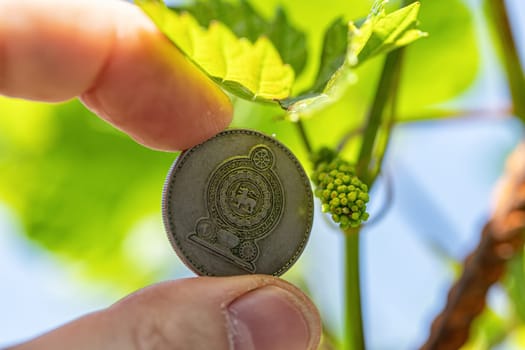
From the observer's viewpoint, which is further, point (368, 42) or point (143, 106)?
point (143, 106)

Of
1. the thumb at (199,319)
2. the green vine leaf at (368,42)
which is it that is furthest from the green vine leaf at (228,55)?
the thumb at (199,319)

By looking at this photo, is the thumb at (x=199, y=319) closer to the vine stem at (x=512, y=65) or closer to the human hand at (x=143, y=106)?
the human hand at (x=143, y=106)

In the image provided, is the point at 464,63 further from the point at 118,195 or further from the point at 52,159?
the point at 52,159

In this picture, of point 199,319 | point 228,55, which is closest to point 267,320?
point 199,319

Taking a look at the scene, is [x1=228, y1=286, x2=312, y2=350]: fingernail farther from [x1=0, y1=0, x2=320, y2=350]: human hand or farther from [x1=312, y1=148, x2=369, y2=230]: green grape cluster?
[x1=312, y1=148, x2=369, y2=230]: green grape cluster

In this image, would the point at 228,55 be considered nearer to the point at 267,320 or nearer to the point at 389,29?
the point at 389,29
